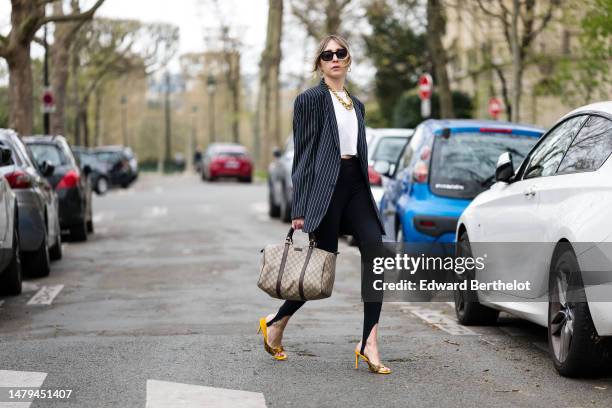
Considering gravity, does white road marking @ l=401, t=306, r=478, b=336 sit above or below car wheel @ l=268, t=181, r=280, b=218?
above

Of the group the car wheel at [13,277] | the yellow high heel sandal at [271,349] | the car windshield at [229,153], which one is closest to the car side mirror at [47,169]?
the car wheel at [13,277]

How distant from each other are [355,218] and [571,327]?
1.34m

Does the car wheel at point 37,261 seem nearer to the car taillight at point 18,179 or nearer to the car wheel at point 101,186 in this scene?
the car taillight at point 18,179

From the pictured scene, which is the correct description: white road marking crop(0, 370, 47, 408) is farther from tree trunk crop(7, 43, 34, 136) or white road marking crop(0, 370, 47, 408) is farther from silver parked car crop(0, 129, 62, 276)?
tree trunk crop(7, 43, 34, 136)

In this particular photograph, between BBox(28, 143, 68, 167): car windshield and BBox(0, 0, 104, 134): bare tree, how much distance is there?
766cm

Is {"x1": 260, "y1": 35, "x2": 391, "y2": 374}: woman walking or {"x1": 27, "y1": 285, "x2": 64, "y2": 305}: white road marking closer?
{"x1": 260, "y1": 35, "x2": 391, "y2": 374}: woman walking

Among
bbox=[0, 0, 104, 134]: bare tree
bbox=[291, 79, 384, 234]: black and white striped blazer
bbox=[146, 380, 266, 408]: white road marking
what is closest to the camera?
bbox=[146, 380, 266, 408]: white road marking

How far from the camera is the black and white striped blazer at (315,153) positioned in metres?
7.30

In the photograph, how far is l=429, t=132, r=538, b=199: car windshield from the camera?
12258mm

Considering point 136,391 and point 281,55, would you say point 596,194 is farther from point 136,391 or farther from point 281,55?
point 281,55

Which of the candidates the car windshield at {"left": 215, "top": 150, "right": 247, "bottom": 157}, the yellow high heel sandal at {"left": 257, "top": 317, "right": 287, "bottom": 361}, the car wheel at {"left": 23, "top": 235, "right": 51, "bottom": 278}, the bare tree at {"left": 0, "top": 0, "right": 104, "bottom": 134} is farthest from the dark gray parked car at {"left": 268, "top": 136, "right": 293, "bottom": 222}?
the car windshield at {"left": 215, "top": 150, "right": 247, "bottom": 157}

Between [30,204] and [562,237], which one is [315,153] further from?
[30,204]

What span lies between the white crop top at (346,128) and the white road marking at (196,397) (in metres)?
1.50

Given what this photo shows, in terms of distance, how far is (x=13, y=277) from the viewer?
38.0 ft
